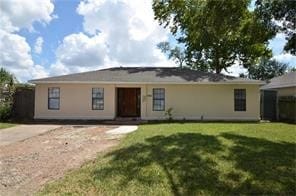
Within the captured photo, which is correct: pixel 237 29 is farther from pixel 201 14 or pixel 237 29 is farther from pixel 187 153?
pixel 187 153

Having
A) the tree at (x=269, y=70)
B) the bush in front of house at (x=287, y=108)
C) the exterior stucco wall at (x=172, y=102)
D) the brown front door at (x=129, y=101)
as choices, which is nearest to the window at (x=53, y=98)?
the exterior stucco wall at (x=172, y=102)

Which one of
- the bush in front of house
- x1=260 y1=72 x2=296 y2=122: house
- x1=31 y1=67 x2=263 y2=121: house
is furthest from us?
x1=260 y1=72 x2=296 y2=122: house

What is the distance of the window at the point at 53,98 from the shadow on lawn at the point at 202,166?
38.5 feet

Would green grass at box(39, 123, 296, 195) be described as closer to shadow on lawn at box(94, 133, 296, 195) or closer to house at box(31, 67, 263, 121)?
shadow on lawn at box(94, 133, 296, 195)

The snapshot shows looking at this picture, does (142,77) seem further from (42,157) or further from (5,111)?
(42,157)

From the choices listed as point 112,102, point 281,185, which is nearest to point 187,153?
point 281,185

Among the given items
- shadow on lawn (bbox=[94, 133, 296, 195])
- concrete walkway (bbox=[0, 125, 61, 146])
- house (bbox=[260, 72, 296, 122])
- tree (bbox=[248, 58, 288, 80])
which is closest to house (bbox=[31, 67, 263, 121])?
house (bbox=[260, 72, 296, 122])

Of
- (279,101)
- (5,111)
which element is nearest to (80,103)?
(5,111)

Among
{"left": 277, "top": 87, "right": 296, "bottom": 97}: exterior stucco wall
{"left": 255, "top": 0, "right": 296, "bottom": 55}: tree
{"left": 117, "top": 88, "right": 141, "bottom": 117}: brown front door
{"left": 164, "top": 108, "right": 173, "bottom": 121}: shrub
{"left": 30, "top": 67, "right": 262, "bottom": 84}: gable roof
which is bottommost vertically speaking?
{"left": 164, "top": 108, "right": 173, "bottom": 121}: shrub

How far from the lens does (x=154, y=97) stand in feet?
71.9

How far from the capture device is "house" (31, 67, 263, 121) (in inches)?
856

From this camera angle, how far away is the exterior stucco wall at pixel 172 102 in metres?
21.8

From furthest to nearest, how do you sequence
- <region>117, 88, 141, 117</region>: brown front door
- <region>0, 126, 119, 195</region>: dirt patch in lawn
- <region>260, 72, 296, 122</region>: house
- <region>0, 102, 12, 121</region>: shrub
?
<region>260, 72, 296, 122</region>: house → <region>117, 88, 141, 117</region>: brown front door → <region>0, 102, 12, 121</region>: shrub → <region>0, 126, 119, 195</region>: dirt patch in lawn

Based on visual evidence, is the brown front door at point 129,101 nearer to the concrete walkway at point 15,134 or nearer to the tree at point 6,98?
the tree at point 6,98
